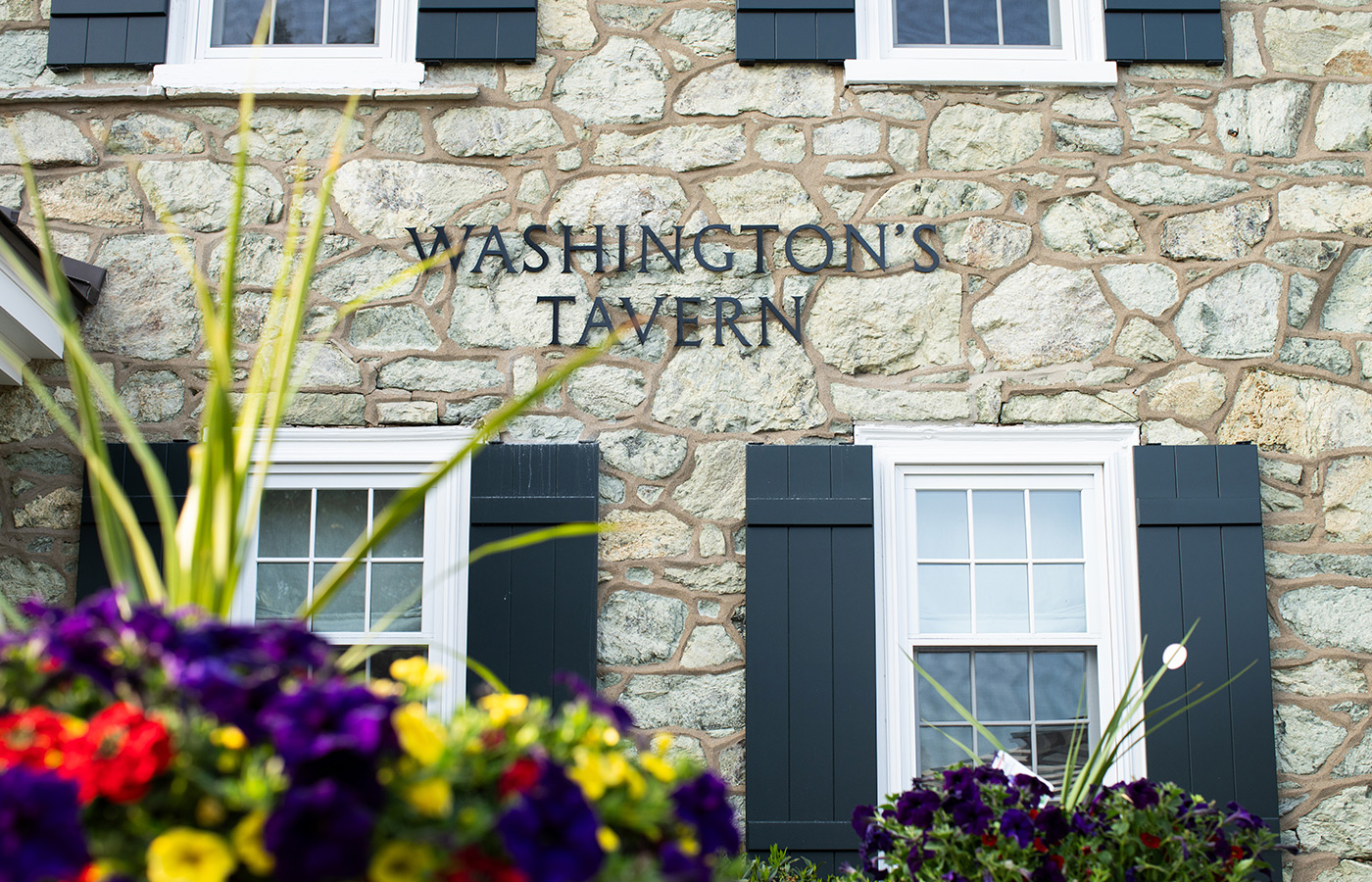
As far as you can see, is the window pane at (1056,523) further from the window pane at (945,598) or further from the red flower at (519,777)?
the red flower at (519,777)

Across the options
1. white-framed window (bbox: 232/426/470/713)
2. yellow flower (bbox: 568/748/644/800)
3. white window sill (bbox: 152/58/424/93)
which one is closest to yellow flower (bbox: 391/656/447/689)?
yellow flower (bbox: 568/748/644/800)

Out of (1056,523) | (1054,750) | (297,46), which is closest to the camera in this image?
(1054,750)

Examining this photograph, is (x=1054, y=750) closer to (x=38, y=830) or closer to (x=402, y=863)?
(x=402, y=863)

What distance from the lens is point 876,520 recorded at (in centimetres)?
352

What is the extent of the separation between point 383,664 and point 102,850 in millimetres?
2610

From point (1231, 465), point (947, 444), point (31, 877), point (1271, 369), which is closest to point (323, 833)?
point (31, 877)

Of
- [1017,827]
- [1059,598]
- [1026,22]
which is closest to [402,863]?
[1017,827]

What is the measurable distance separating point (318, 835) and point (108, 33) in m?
3.69

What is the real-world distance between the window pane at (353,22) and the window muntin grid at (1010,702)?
292 cm

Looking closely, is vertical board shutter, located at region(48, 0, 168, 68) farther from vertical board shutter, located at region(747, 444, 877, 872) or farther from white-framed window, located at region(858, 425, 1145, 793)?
white-framed window, located at region(858, 425, 1145, 793)

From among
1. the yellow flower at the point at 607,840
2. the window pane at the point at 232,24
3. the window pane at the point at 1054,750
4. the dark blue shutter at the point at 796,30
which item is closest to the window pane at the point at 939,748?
the window pane at the point at 1054,750

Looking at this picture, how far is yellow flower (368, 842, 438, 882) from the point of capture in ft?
3.33

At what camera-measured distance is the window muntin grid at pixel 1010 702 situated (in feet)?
11.5

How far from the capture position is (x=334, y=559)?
11.7ft
